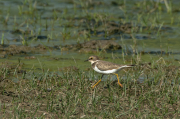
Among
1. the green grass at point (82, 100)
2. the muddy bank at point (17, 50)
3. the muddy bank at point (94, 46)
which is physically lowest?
the green grass at point (82, 100)

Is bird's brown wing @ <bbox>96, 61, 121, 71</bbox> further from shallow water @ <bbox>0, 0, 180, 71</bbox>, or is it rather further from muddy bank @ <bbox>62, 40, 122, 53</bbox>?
muddy bank @ <bbox>62, 40, 122, 53</bbox>

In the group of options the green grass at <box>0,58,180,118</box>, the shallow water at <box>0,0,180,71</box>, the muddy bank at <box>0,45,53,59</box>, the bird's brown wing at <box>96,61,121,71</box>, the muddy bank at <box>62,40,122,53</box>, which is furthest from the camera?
the muddy bank at <box>62,40,122,53</box>

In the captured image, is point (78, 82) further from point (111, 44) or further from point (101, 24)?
point (101, 24)

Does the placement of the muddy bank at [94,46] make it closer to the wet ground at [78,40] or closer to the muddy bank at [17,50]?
the wet ground at [78,40]

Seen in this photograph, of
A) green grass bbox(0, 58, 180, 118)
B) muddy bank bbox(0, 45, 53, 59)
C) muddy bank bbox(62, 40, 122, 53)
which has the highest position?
muddy bank bbox(62, 40, 122, 53)

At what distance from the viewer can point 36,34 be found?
1178 cm

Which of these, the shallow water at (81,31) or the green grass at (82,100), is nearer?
the green grass at (82,100)

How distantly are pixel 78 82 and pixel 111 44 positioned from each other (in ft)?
→ 13.3

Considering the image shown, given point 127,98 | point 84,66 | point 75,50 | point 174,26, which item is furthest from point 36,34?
point 127,98

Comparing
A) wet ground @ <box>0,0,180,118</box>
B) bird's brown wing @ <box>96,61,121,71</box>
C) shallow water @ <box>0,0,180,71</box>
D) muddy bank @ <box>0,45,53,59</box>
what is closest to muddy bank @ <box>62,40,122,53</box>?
wet ground @ <box>0,0,180,118</box>

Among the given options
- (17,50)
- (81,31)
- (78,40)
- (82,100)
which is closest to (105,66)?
→ (82,100)

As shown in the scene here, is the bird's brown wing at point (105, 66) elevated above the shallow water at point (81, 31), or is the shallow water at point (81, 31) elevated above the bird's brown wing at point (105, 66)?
the shallow water at point (81, 31)

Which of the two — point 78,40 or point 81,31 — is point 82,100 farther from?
point 81,31

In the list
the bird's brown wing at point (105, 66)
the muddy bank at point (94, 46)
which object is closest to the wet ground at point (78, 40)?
the muddy bank at point (94, 46)
